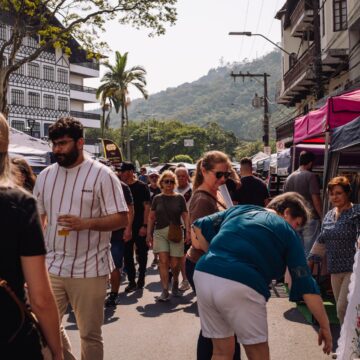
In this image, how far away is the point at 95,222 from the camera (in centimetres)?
446

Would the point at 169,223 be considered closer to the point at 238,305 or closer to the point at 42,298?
the point at 238,305

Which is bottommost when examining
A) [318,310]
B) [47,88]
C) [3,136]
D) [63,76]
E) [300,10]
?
[318,310]

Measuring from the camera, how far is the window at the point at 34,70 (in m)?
68.4

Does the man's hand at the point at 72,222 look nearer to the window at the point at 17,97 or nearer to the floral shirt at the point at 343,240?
the floral shirt at the point at 343,240

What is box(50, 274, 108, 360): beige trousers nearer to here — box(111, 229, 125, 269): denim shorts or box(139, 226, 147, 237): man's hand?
box(111, 229, 125, 269): denim shorts

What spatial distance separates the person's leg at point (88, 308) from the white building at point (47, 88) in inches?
2304

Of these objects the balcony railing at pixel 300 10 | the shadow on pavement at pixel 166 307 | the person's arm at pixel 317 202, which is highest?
the balcony railing at pixel 300 10

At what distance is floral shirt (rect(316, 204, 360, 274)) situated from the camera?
21.0 ft

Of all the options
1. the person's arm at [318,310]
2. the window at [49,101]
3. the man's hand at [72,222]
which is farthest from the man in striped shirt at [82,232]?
the window at [49,101]

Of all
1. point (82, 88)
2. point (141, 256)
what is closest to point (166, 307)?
point (141, 256)

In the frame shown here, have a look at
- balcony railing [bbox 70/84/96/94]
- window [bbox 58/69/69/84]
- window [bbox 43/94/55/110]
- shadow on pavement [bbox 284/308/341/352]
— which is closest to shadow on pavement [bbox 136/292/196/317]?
shadow on pavement [bbox 284/308/341/352]

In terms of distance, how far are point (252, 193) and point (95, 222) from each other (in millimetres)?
7086

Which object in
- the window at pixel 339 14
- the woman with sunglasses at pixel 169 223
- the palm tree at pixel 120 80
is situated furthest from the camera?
the palm tree at pixel 120 80

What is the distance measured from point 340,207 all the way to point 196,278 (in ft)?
10.1
